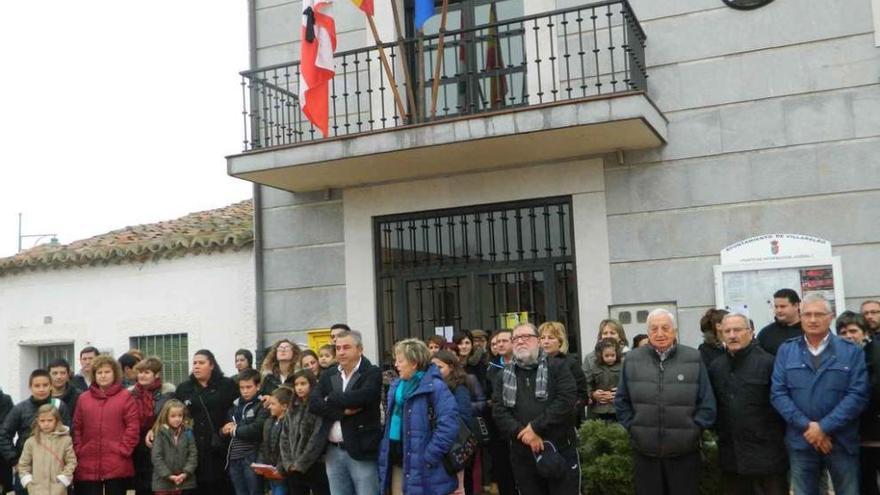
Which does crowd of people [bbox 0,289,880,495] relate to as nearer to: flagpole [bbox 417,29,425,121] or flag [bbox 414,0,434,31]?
flagpole [bbox 417,29,425,121]

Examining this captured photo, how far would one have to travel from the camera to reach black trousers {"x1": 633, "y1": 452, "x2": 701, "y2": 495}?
6.32m

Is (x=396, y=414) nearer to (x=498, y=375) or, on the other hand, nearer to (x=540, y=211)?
(x=498, y=375)

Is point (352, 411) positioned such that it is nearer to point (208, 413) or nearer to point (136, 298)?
point (208, 413)

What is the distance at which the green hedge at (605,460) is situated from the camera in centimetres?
748

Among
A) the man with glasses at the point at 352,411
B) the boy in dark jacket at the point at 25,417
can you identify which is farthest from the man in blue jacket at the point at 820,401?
the boy in dark jacket at the point at 25,417

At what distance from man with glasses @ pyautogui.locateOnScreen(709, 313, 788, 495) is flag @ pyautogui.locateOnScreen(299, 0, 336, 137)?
5.93 metres

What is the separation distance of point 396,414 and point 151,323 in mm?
7138

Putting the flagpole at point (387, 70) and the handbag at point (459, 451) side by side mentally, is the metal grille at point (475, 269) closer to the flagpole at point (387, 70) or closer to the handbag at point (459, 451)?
the flagpole at point (387, 70)

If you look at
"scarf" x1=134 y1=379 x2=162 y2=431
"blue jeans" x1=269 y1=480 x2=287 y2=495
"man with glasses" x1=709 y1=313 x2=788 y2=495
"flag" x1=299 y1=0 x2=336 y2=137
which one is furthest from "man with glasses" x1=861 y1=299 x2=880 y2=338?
"scarf" x1=134 y1=379 x2=162 y2=431

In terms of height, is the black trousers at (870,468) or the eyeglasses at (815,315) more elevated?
the eyeglasses at (815,315)

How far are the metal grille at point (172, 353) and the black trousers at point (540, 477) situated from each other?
7328 millimetres

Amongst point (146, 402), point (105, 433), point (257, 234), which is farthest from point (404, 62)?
point (105, 433)

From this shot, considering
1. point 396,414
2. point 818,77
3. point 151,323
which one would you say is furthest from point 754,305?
point 151,323

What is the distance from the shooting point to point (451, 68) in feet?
38.7
